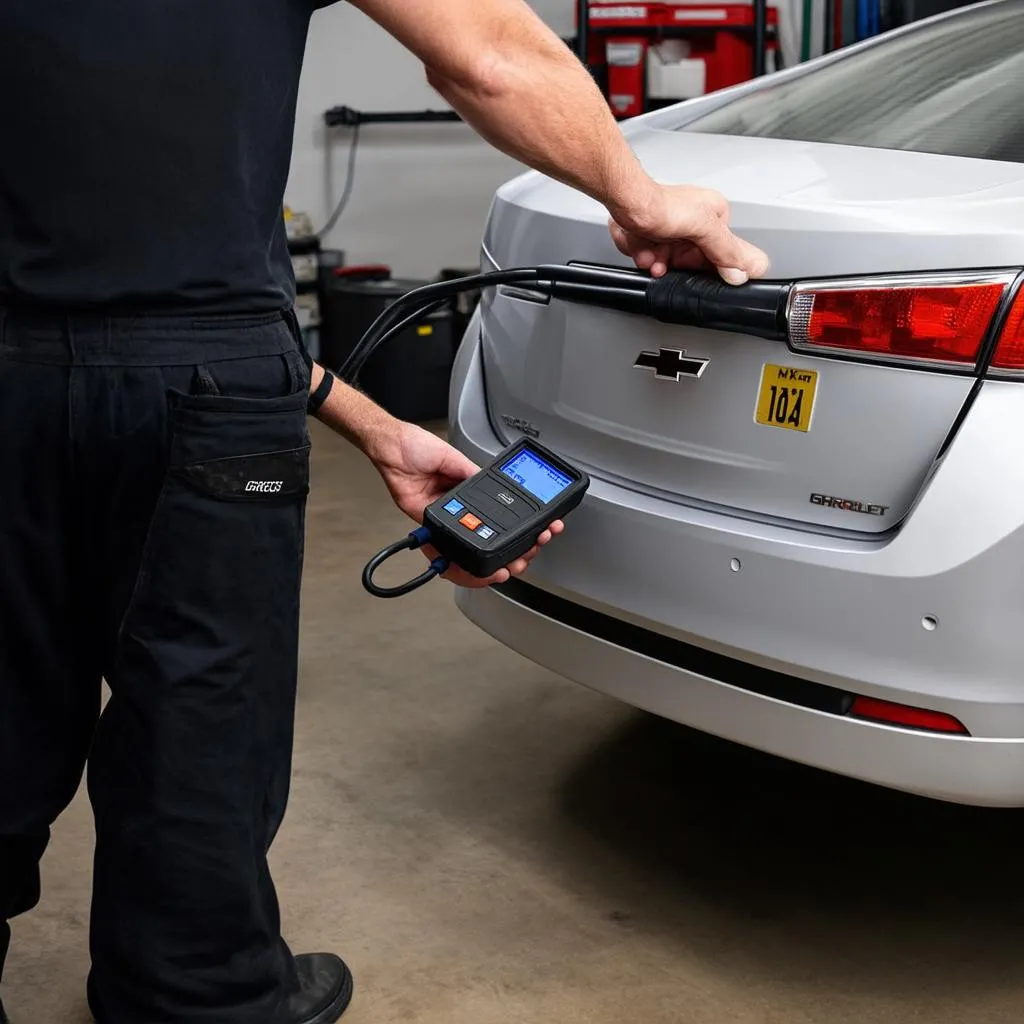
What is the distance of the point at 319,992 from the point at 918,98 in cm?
146

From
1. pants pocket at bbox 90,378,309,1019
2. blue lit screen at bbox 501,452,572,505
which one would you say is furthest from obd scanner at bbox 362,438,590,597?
pants pocket at bbox 90,378,309,1019

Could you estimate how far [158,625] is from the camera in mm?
1491

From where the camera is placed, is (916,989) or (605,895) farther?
(605,895)

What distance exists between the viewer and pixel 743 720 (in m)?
1.71

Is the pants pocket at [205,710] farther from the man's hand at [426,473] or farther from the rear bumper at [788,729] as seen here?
the rear bumper at [788,729]

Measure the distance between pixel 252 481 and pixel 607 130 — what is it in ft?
1.66

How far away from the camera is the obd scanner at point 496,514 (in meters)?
1.74

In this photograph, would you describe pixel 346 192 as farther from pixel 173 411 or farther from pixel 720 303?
pixel 173 411

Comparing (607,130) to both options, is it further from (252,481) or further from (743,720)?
(743,720)

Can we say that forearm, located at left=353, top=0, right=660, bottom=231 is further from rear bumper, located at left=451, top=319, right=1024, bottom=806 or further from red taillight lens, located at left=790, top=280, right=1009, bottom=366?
rear bumper, located at left=451, top=319, right=1024, bottom=806

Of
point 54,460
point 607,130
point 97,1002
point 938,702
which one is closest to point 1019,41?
point 607,130

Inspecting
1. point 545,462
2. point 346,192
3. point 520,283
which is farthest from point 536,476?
point 346,192

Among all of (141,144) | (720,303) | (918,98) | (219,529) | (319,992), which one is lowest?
(319,992)

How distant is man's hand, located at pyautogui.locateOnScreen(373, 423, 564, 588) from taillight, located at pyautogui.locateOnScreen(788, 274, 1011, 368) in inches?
15.7
